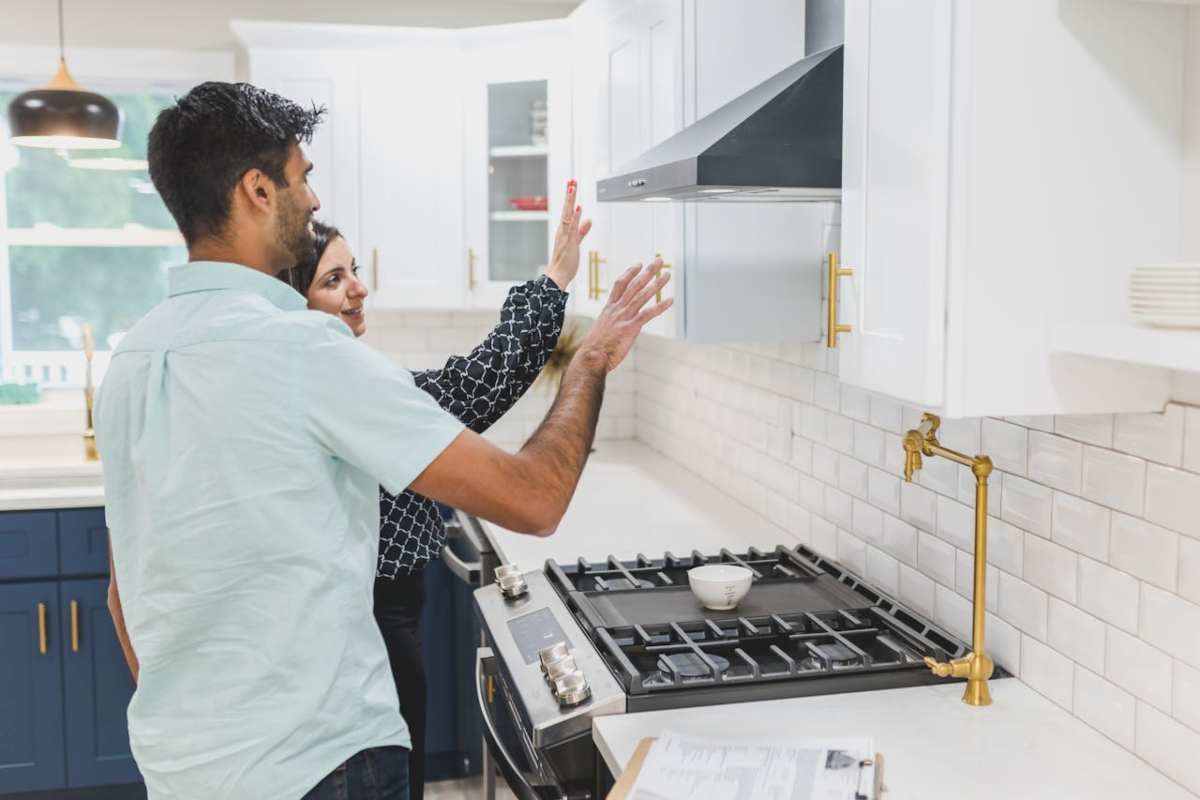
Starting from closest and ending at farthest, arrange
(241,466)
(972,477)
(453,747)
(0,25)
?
(241,466), (972,477), (453,747), (0,25)

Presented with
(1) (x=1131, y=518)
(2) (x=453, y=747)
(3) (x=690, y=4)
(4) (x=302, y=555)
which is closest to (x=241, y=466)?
(4) (x=302, y=555)

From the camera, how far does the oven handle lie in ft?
6.19

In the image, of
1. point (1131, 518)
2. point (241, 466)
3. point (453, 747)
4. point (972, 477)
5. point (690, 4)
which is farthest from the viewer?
point (453, 747)

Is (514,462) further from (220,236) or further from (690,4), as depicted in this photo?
(690,4)

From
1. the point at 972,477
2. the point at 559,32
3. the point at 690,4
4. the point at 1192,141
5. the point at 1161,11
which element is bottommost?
the point at 972,477

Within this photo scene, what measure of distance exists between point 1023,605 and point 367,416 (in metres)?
1.12

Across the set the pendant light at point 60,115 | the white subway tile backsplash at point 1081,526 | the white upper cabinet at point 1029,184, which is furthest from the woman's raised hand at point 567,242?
the pendant light at point 60,115

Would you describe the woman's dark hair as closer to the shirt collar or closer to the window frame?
the shirt collar

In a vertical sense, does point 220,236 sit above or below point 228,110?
below

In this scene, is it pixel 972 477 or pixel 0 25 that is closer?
pixel 972 477

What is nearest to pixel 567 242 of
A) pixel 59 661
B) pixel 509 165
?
pixel 509 165

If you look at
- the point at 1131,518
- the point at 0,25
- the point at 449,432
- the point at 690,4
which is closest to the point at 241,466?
the point at 449,432

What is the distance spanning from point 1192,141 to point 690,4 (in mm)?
1275

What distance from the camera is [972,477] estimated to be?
1.99 m
